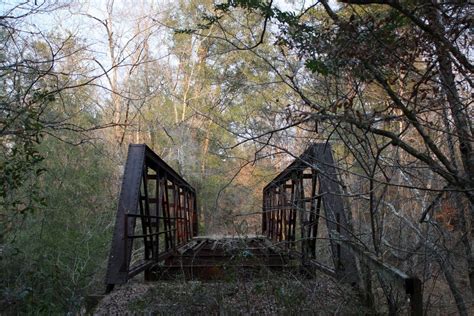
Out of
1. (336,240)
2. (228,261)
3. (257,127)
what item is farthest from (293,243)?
(257,127)

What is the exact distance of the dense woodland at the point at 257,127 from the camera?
3506mm

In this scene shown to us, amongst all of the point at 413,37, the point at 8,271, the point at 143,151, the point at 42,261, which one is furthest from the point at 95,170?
the point at 413,37

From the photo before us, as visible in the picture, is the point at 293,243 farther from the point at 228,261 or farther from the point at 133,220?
the point at 133,220

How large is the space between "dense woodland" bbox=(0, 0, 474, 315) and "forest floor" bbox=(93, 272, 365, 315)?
1.57 ft

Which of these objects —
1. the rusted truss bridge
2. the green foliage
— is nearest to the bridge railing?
the rusted truss bridge

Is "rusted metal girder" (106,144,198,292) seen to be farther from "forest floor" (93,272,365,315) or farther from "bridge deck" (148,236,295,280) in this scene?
"forest floor" (93,272,365,315)

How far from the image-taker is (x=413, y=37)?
3543 mm

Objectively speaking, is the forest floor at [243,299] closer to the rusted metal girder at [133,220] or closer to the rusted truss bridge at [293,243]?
the rusted truss bridge at [293,243]

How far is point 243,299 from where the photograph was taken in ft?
12.8

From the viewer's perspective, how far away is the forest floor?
A: 3.52 metres

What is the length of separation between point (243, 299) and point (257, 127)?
194 inches

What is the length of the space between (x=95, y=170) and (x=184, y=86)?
11.5m

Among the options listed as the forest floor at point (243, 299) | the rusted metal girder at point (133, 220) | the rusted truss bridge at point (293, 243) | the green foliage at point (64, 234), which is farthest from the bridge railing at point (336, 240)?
the green foliage at point (64, 234)

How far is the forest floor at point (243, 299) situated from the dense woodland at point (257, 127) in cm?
48
